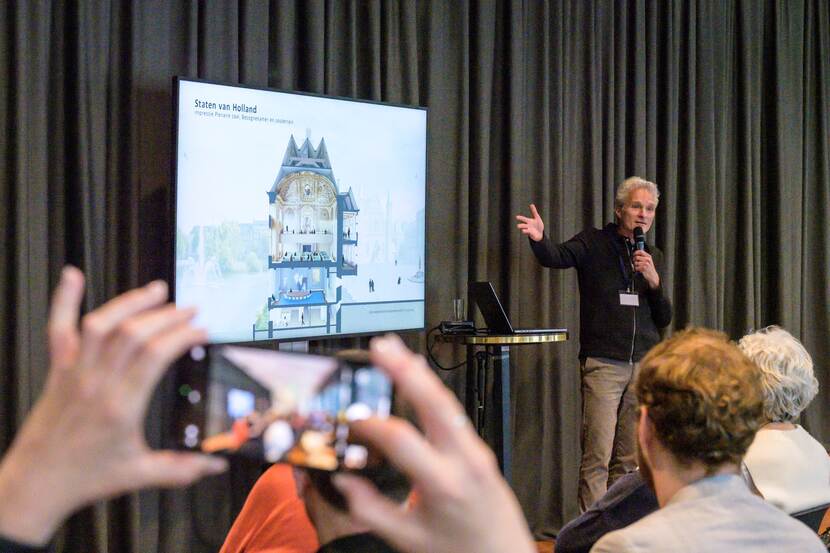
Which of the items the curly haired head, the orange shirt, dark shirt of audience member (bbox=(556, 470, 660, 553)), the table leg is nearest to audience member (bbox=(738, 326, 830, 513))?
dark shirt of audience member (bbox=(556, 470, 660, 553))

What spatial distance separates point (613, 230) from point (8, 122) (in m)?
2.93

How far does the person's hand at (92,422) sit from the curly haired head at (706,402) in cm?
122

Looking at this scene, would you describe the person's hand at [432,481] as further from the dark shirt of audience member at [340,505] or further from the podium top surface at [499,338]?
the podium top surface at [499,338]

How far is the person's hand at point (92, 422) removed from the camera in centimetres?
52

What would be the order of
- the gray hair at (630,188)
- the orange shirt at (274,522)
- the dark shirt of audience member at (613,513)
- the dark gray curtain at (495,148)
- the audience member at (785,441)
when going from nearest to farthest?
the orange shirt at (274,522) < the dark shirt of audience member at (613,513) < the audience member at (785,441) < the dark gray curtain at (495,148) < the gray hair at (630,188)

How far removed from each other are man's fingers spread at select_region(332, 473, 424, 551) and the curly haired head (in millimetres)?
1196

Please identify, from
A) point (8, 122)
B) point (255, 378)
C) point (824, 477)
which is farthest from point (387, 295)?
point (255, 378)

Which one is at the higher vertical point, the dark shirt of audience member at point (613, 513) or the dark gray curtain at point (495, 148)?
the dark gray curtain at point (495, 148)

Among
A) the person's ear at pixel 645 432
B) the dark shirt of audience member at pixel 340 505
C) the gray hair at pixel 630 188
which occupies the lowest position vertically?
the person's ear at pixel 645 432

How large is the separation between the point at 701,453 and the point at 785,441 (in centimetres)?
87

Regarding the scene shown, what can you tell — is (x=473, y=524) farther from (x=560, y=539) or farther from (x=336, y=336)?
(x=336, y=336)

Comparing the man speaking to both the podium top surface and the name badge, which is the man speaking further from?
the podium top surface

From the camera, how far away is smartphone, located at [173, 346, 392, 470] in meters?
0.65

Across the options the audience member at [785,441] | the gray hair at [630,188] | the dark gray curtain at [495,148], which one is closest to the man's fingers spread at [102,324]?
the audience member at [785,441]
